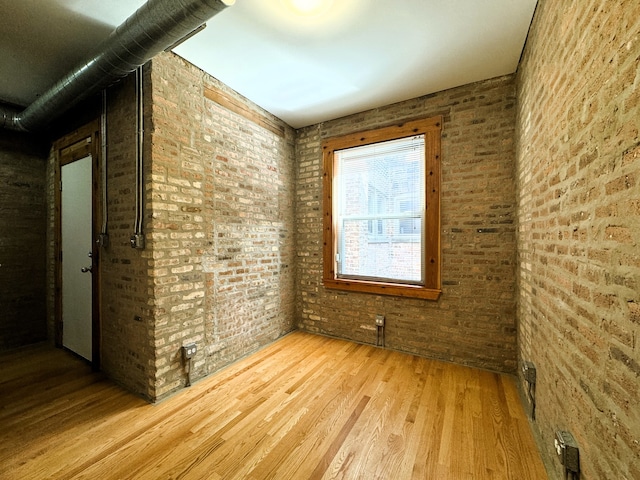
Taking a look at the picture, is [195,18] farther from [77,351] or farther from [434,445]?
[77,351]

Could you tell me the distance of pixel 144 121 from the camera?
221 cm

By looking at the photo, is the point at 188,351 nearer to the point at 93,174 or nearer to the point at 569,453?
the point at 93,174

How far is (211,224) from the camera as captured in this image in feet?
8.65

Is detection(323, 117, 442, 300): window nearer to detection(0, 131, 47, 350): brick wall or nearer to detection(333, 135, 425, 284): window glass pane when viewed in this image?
detection(333, 135, 425, 284): window glass pane

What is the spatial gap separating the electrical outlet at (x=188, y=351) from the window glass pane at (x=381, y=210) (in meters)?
2.00

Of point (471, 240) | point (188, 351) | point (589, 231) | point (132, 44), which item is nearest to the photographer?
point (589, 231)

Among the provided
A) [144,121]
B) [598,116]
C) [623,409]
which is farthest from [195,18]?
[623,409]

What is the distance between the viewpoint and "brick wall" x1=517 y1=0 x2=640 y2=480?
0.83 meters

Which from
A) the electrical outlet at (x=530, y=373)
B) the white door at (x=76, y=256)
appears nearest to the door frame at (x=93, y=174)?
the white door at (x=76, y=256)

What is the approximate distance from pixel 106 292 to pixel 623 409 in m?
3.61

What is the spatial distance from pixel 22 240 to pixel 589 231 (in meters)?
5.64

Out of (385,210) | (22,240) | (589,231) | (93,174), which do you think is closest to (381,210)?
(385,210)

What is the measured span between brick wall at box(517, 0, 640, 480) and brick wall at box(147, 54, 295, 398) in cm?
273

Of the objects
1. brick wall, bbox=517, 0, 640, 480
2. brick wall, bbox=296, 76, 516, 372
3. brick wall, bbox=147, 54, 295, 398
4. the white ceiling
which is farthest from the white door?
brick wall, bbox=517, 0, 640, 480
